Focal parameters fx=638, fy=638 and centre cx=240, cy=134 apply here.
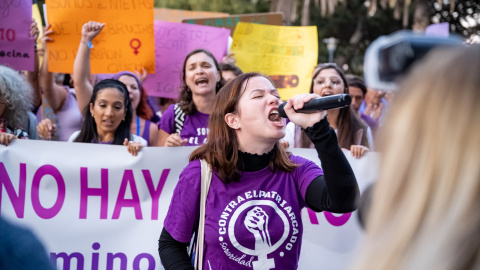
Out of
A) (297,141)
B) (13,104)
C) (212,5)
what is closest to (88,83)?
(13,104)

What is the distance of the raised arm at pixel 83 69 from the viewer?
5.11 metres

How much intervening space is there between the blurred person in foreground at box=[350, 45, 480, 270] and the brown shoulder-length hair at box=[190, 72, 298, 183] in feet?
5.92

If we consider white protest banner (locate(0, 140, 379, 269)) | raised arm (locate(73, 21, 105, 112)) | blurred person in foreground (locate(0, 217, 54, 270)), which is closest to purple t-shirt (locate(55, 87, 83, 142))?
raised arm (locate(73, 21, 105, 112))

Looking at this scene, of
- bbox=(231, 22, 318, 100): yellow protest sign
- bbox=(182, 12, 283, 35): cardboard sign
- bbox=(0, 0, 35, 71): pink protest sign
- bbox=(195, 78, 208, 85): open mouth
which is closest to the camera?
bbox=(195, 78, 208, 85): open mouth

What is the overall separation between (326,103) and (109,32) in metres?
3.94

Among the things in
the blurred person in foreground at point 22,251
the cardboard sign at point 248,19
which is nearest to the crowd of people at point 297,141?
the blurred person in foreground at point 22,251

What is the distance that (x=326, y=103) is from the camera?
2008 millimetres

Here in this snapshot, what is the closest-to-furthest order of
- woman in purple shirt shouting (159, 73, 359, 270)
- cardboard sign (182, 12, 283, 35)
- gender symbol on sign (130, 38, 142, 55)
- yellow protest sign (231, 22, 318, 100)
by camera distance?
woman in purple shirt shouting (159, 73, 359, 270) < gender symbol on sign (130, 38, 142, 55) < yellow protest sign (231, 22, 318, 100) < cardboard sign (182, 12, 283, 35)

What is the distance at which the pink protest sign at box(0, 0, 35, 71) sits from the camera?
527cm

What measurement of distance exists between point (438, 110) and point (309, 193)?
70.3 inches

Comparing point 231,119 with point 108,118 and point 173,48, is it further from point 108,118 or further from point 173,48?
point 173,48

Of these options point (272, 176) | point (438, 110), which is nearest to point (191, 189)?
point (272, 176)

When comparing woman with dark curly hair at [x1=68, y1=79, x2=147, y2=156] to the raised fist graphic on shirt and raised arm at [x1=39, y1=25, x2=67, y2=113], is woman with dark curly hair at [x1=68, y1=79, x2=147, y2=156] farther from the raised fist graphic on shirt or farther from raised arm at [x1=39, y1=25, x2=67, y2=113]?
the raised fist graphic on shirt

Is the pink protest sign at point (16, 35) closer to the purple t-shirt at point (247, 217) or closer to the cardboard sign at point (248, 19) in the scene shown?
the cardboard sign at point (248, 19)
